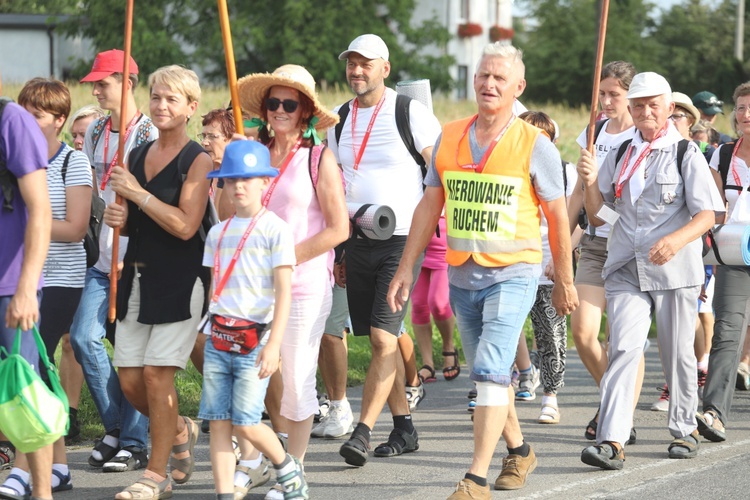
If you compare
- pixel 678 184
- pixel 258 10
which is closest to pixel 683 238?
pixel 678 184

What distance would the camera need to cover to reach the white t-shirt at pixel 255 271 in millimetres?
5363

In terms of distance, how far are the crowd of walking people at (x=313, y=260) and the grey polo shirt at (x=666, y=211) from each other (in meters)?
0.01

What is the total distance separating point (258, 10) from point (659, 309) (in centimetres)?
4007

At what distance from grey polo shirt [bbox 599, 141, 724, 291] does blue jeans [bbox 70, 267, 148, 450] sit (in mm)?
2810

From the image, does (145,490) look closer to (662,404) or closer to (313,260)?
(313,260)

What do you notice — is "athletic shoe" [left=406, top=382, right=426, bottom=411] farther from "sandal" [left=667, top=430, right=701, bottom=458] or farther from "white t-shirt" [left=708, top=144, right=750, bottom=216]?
"white t-shirt" [left=708, top=144, right=750, bottom=216]

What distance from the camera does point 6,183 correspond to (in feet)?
17.0

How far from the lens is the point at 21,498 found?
5.65 metres

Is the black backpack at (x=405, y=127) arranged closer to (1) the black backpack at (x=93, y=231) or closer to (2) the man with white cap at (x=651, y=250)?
(2) the man with white cap at (x=651, y=250)

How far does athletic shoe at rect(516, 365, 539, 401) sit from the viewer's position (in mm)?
8849

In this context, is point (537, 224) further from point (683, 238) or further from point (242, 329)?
point (242, 329)

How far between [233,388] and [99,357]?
1.49 metres

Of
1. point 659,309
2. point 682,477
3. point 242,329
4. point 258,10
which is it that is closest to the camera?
point 242,329

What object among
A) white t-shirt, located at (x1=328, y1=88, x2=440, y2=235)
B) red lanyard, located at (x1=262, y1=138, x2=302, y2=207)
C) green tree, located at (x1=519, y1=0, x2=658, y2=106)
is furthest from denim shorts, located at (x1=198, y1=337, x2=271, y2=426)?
green tree, located at (x1=519, y1=0, x2=658, y2=106)
